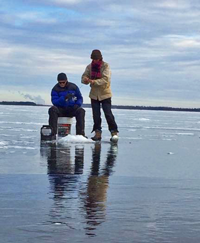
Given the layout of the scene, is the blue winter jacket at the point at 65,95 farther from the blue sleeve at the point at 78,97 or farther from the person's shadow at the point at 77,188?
the person's shadow at the point at 77,188

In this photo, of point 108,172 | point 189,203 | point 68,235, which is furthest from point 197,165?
point 68,235

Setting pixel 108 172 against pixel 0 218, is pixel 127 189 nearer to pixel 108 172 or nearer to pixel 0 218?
pixel 108 172

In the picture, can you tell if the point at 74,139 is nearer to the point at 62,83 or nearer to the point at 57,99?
the point at 57,99

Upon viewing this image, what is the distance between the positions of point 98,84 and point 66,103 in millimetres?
859

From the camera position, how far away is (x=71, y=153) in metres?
10.5

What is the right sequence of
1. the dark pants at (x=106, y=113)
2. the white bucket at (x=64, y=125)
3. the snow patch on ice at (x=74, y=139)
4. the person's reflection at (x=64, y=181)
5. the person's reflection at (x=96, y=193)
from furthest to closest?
the dark pants at (x=106, y=113)
the white bucket at (x=64, y=125)
the snow patch on ice at (x=74, y=139)
the person's reflection at (x=64, y=181)
the person's reflection at (x=96, y=193)

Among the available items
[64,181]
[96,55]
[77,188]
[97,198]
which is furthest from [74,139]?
[97,198]

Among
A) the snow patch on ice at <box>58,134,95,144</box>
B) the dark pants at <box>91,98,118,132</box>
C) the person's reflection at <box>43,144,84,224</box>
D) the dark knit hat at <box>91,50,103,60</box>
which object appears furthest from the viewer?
the dark pants at <box>91,98,118,132</box>

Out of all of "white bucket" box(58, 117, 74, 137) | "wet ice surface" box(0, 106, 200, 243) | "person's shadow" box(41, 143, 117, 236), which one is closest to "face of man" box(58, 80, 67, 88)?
"white bucket" box(58, 117, 74, 137)

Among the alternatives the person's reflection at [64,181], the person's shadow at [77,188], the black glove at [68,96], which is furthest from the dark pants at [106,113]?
the person's shadow at [77,188]

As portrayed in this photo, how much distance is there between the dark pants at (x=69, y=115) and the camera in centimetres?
1408

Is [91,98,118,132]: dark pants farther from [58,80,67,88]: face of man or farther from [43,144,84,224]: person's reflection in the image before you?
[43,144,84,224]: person's reflection

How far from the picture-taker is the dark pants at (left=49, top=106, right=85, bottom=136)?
14.1m

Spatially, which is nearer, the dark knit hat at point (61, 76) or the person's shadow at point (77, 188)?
the person's shadow at point (77, 188)
